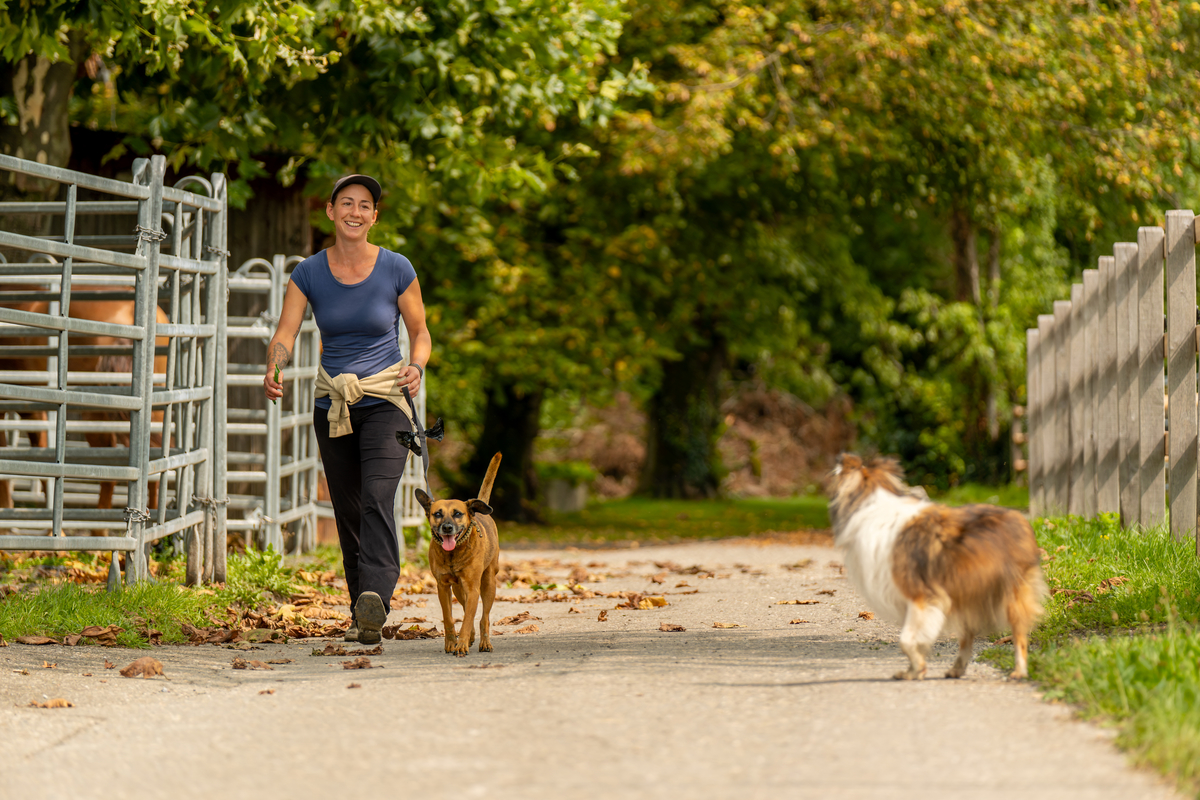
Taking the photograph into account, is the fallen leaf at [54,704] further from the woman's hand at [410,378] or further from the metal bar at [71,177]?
the metal bar at [71,177]

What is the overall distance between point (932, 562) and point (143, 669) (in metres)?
3.62

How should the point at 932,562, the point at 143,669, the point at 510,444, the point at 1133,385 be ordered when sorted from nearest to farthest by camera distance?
the point at 932,562
the point at 143,669
the point at 1133,385
the point at 510,444

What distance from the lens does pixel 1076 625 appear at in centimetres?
648

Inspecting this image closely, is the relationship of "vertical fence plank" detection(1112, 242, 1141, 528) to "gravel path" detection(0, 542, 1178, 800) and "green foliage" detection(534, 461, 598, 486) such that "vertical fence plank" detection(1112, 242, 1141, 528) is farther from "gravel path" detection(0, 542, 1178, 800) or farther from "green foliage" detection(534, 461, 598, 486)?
"green foliage" detection(534, 461, 598, 486)

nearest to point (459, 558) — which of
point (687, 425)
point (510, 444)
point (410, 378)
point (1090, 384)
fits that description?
point (410, 378)

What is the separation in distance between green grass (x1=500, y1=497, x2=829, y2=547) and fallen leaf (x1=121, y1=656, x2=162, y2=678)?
12297mm

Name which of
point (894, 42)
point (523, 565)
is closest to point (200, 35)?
point (523, 565)

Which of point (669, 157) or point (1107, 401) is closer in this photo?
point (1107, 401)

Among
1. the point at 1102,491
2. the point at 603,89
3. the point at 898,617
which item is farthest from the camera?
the point at 603,89

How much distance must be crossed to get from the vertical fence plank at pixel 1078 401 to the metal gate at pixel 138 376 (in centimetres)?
688

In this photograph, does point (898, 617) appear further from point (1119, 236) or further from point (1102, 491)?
point (1119, 236)

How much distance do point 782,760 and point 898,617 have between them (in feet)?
4.33

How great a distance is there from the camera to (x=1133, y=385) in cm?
910

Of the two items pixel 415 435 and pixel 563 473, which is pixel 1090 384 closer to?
pixel 415 435
